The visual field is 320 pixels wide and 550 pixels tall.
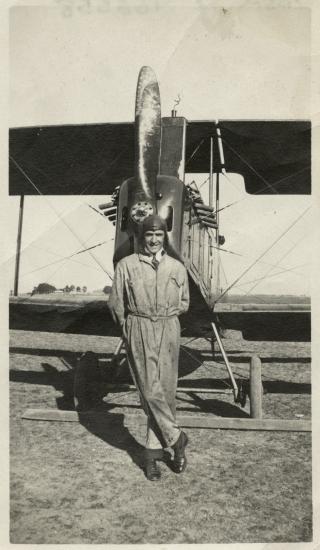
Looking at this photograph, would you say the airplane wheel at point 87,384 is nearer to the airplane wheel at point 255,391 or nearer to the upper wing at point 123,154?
the airplane wheel at point 255,391

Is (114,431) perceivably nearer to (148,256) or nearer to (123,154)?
(148,256)

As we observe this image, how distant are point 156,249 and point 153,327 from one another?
504 millimetres

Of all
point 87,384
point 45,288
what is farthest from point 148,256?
point 45,288

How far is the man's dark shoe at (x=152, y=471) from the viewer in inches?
119

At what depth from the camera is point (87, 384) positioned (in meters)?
4.66

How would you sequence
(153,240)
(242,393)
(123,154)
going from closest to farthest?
(153,240), (242,393), (123,154)

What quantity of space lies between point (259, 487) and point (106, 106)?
375cm

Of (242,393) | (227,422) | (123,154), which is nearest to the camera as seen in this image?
(227,422)

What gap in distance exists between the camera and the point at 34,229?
5453 mm

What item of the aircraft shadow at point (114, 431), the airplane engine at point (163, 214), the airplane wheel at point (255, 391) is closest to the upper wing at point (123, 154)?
the airplane engine at point (163, 214)

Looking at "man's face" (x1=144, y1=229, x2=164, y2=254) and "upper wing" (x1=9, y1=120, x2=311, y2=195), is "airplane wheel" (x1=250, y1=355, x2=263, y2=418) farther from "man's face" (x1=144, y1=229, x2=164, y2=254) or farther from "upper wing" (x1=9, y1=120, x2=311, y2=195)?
"upper wing" (x1=9, y1=120, x2=311, y2=195)

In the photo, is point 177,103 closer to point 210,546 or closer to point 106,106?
point 106,106

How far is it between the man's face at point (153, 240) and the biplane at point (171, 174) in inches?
13.0

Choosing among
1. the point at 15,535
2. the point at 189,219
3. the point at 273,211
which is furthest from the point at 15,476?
the point at 273,211
